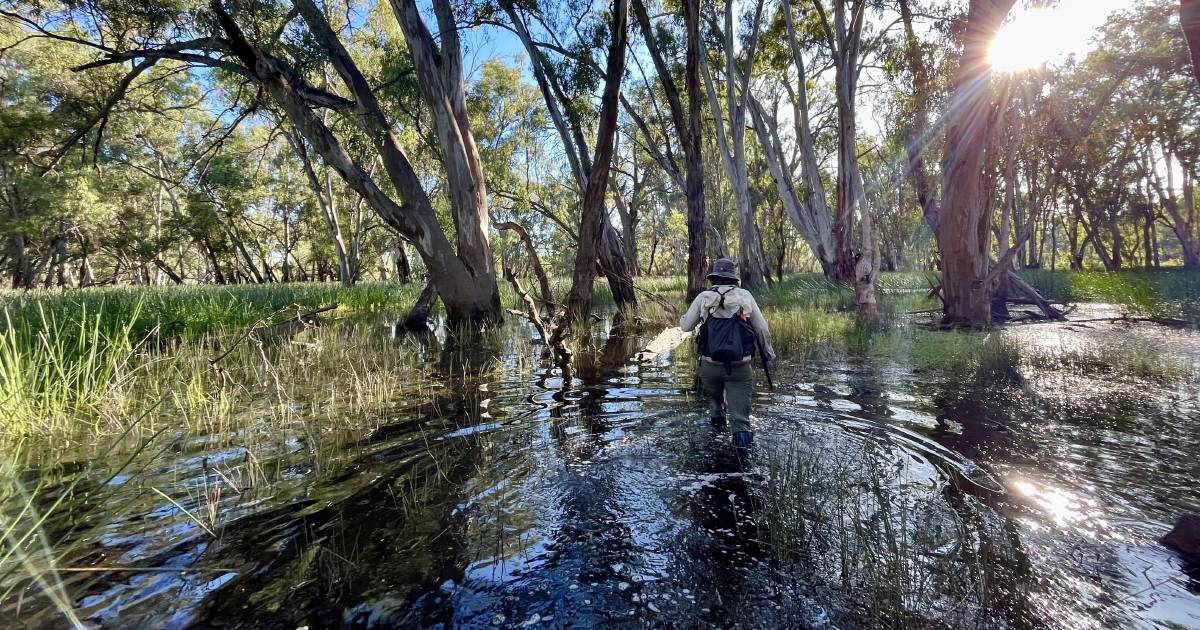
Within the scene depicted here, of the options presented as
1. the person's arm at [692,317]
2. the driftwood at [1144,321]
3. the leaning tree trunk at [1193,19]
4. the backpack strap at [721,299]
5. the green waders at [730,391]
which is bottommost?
the driftwood at [1144,321]

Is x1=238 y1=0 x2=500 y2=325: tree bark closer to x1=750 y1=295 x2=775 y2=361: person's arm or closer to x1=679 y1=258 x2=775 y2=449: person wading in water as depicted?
x1=679 y1=258 x2=775 y2=449: person wading in water

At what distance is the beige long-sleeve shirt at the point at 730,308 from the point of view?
4.59 metres

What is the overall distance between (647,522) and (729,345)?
1898 millimetres

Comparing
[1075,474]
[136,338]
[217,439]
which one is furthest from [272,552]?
[136,338]

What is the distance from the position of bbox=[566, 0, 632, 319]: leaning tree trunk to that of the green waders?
5.52 meters

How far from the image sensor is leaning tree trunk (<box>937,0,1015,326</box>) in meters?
9.14

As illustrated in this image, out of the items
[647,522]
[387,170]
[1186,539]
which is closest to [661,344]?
[647,522]

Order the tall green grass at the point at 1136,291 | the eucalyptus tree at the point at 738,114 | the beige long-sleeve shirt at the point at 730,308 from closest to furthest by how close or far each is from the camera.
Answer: the beige long-sleeve shirt at the point at 730,308, the tall green grass at the point at 1136,291, the eucalyptus tree at the point at 738,114

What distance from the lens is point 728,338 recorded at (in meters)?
4.52

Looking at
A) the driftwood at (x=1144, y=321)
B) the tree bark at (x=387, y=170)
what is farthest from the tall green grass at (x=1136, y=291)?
the tree bark at (x=387, y=170)

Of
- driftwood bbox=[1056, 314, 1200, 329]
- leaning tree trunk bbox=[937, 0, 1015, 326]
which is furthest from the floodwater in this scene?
driftwood bbox=[1056, 314, 1200, 329]

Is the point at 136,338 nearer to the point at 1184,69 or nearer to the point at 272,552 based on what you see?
the point at 272,552

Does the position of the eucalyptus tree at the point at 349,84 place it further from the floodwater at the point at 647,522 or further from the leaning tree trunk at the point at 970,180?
the leaning tree trunk at the point at 970,180

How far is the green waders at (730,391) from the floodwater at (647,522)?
0.27 meters
